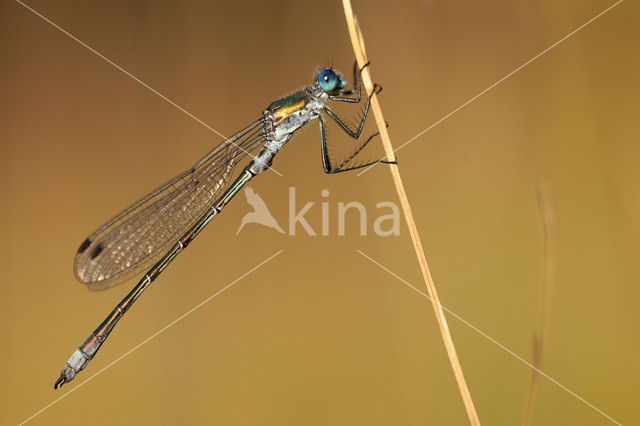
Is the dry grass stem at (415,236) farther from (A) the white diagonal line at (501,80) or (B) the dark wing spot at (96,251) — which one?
(B) the dark wing spot at (96,251)

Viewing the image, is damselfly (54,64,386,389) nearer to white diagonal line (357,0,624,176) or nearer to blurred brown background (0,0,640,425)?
blurred brown background (0,0,640,425)

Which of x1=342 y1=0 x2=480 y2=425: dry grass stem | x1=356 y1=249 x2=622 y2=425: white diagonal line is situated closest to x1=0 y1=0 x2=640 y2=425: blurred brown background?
x1=356 y1=249 x2=622 y2=425: white diagonal line

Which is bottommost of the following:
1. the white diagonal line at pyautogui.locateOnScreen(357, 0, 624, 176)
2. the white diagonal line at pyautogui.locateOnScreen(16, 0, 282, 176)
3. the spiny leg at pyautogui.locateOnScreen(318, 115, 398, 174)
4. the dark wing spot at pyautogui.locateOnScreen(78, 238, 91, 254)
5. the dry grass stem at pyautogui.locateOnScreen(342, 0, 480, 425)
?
the dark wing spot at pyautogui.locateOnScreen(78, 238, 91, 254)

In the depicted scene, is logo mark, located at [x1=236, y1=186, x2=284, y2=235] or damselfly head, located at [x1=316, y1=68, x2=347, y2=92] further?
logo mark, located at [x1=236, y1=186, x2=284, y2=235]

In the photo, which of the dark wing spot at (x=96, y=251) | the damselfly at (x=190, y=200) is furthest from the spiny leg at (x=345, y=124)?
the dark wing spot at (x=96, y=251)

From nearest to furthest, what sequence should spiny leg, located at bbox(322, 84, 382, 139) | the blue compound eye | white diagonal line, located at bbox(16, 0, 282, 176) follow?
spiny leg, located at bbox(322, 84, 382, 139), the blue compound eye, white diagonal line, located at bbox(16, 0, 282, 176)

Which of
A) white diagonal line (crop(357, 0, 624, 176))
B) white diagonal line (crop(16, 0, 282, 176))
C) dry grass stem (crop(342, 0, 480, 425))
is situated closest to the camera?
dry grass stem (crop(342, 0, 480, 425))

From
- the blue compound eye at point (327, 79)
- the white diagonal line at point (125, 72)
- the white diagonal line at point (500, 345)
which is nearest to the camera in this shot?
the white diagonal line at point (500, 345)
